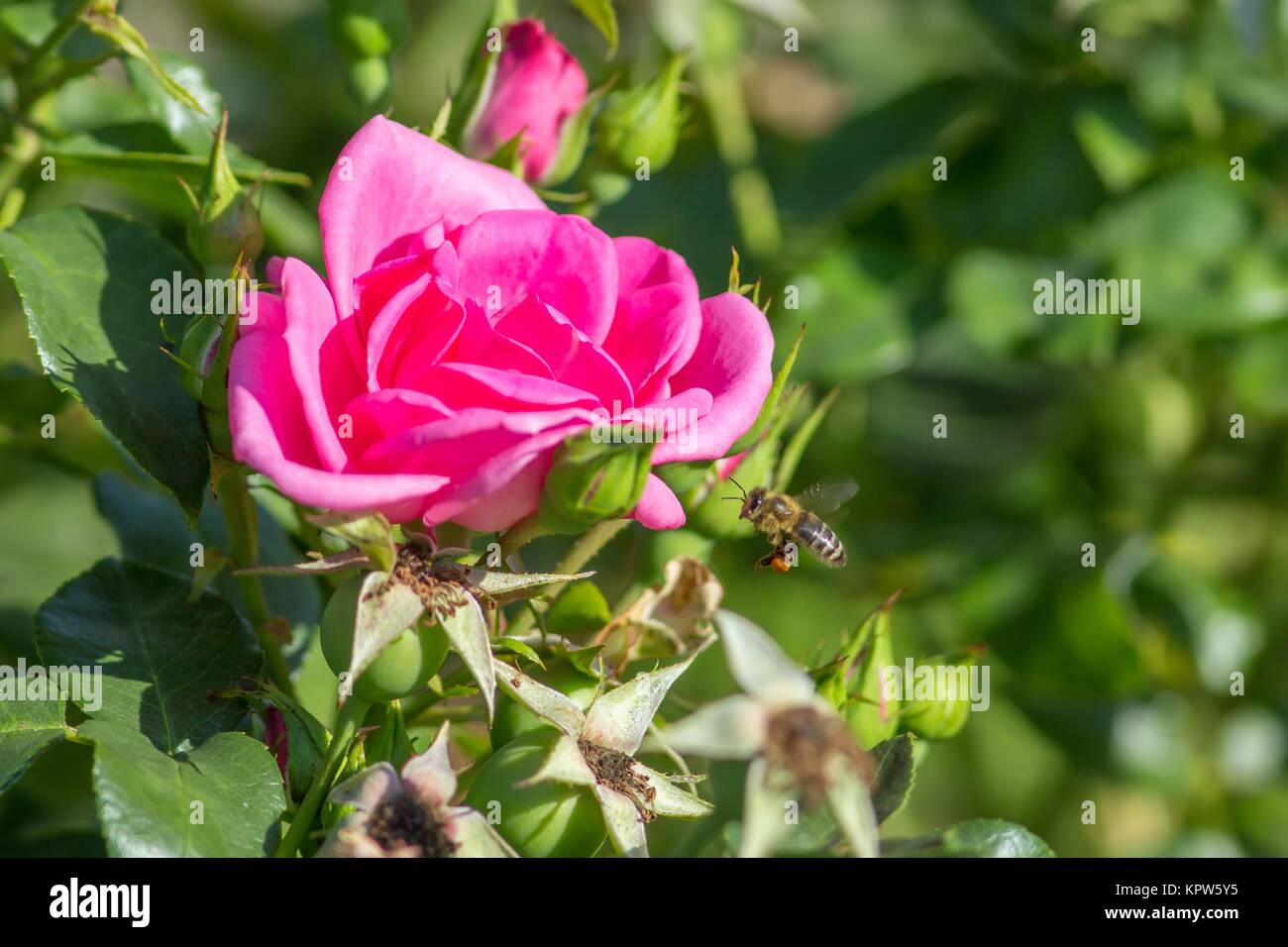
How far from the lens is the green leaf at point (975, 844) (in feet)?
3.07

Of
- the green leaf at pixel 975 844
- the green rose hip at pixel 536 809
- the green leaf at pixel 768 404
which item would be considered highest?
the green leaf at pixel 768 404

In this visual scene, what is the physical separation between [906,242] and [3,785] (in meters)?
1.47

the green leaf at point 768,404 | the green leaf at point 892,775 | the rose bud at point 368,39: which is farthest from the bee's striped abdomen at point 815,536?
the rose bud at point 368,39

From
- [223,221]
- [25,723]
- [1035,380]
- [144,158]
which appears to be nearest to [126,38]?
[144,158]

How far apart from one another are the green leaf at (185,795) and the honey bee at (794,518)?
1.55 ft

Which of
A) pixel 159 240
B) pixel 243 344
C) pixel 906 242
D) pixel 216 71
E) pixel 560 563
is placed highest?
pixel 216 71

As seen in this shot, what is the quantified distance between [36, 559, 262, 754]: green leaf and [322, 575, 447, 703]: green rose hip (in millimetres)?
201

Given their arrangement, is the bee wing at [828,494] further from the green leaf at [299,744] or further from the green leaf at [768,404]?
the green leaf at [299,744]

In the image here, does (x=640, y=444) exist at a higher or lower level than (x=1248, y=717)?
higher

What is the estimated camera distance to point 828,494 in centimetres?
134

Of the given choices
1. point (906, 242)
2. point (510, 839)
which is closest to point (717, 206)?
point (906, 242)

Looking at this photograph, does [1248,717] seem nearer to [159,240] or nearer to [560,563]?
[560,563]

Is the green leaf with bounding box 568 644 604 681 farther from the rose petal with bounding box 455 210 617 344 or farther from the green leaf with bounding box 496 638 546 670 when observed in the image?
the rose petal with bounding box 455 210 617 344

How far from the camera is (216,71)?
2822mm
